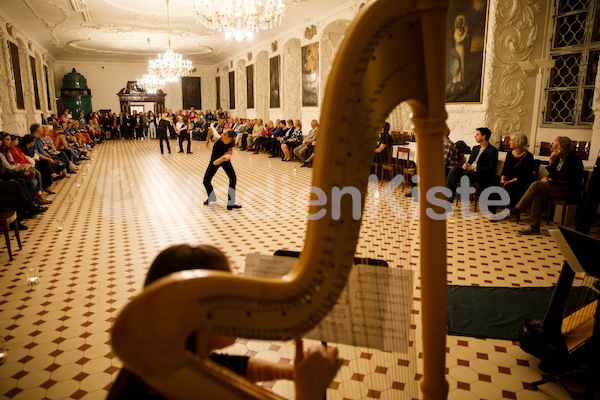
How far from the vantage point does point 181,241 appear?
570 cm

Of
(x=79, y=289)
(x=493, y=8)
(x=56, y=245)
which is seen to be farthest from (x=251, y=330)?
(x=493, y=8)

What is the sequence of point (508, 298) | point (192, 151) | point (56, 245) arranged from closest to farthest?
point (508, 298) → point (56, 245) → point (192, 151)

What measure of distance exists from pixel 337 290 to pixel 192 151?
1706cm

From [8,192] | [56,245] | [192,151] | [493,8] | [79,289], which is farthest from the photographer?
[192,151]

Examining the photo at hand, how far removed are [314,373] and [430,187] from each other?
23.7 inches

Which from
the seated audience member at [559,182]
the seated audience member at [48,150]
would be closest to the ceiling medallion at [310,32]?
the seated audience member at [48,150]

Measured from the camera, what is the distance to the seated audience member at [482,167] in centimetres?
724

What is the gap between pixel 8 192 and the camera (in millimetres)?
4949

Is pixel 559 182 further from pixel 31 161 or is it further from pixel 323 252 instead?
pixel 31 161

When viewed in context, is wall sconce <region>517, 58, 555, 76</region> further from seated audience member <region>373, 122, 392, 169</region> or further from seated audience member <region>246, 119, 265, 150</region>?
seated audience member <region>246, 119, 265, 150</region>

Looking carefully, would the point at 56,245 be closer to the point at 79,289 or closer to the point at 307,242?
the point at 79,289

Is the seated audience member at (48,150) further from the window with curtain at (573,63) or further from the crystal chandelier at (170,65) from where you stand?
the window with curtain at (573,63)

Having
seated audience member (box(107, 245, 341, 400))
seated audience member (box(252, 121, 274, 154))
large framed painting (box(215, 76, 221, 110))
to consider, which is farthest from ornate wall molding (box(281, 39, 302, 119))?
seated audience member (box(107, 245, 341, 400))

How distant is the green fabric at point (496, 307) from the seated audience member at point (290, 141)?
406 inches
